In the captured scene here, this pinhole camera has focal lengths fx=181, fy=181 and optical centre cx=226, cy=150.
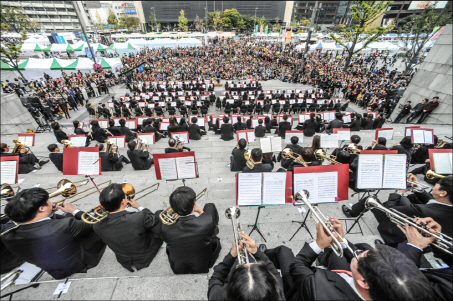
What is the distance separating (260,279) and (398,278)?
1081 millimetres

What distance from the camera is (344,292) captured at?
173 cm

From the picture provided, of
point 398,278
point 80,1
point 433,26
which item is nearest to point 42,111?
point 398,278

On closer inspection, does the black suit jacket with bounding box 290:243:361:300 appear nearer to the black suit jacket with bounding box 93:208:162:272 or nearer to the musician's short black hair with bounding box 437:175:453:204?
the black suit jacket with bounding box 93:208:162:272

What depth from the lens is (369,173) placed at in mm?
3820

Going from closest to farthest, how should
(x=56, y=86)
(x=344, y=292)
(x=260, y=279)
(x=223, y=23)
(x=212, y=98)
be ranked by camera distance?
(x=260, y=279), (x=344, y=292), (x=212, y=98), (x=56, y=86), (x=223, y=23)

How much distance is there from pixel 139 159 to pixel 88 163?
2267 mm

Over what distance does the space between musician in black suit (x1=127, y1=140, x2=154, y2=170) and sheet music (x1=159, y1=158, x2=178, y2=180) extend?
8.50 feet

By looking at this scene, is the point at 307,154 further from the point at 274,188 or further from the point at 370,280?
the point at 370,280

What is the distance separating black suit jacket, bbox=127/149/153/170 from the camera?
666cm

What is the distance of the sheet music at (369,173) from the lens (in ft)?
12.5

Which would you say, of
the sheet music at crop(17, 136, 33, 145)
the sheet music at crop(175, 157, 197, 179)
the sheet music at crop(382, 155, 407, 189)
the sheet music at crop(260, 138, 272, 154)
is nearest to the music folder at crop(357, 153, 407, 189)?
the sheet music at crop(382, 155, 407, 189)

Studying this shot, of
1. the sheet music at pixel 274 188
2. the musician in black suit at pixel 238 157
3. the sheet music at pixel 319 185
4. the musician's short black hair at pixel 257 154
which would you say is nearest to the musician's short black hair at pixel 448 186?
the sheet music at pixel 319 185

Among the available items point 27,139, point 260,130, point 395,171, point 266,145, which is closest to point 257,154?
point 266,145

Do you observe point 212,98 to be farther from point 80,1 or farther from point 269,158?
point 80,1
